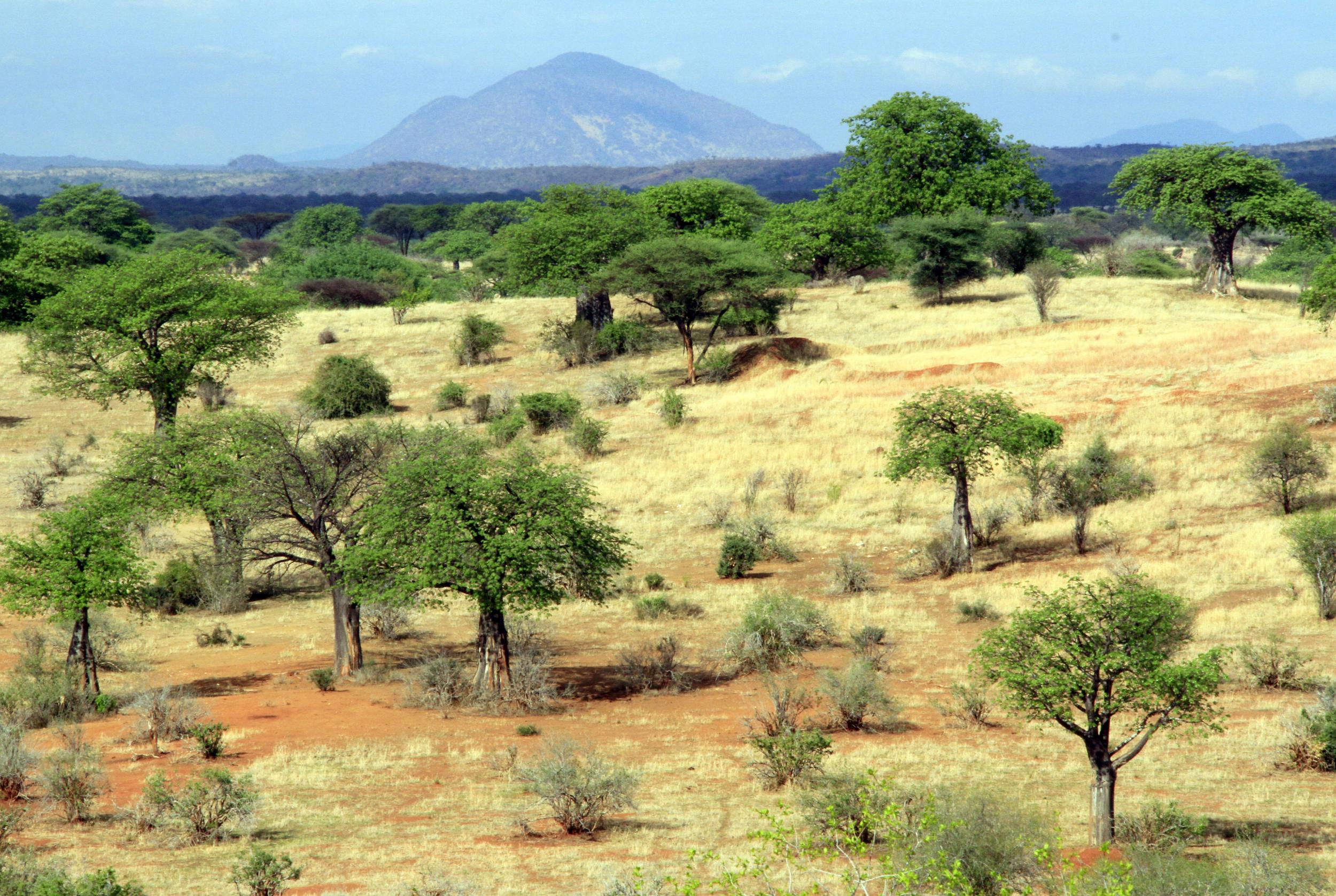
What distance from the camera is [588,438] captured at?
38469 millimetres

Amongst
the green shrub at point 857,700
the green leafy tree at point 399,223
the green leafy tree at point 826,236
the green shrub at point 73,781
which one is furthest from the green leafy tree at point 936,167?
the green leafy tree at point 399,223

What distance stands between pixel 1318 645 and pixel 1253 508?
27.8ft

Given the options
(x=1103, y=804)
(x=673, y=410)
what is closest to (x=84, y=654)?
(x=1103, y=804)

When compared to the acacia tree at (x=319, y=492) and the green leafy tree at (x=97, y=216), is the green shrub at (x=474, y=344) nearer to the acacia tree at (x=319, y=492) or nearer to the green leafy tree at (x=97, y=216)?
the acacia tree at (x=319, y=492)

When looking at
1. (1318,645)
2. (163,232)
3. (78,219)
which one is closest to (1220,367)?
(1318,645)

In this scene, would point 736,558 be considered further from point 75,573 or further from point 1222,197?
point 1222,197

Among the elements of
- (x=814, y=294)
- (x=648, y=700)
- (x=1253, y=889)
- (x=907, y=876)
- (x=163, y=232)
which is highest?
(x=163, y=232)

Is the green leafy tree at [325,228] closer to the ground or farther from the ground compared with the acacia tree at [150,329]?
farther from the ground

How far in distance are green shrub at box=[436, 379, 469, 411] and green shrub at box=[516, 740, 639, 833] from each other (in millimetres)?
33855

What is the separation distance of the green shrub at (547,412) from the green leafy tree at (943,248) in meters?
23.2

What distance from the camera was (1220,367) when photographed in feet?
125

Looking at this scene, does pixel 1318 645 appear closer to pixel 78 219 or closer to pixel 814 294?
pixel 814 294

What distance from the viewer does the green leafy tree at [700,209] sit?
60250 millimetres

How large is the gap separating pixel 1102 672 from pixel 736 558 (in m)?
16.1
